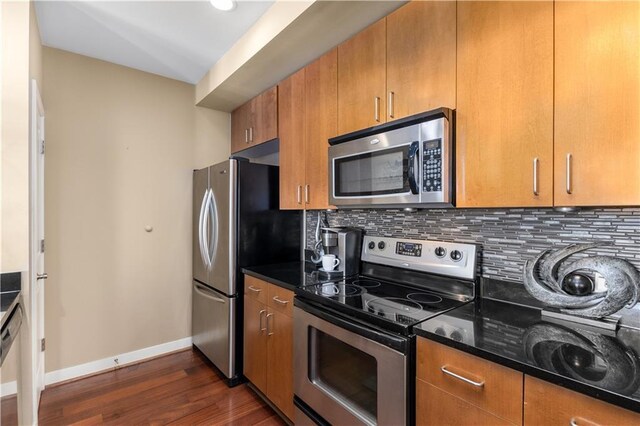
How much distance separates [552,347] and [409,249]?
0.87 m

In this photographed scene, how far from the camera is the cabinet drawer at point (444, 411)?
97 centimetres

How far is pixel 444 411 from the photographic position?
1.06m

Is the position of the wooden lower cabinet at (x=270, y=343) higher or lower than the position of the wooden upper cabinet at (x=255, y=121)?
lower

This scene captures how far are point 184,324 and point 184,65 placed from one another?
7.46 ft

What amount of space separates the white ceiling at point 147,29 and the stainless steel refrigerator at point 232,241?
853mm

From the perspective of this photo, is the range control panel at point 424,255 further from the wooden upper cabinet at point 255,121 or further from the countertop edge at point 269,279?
the wooden upper cabinet at point 255,121

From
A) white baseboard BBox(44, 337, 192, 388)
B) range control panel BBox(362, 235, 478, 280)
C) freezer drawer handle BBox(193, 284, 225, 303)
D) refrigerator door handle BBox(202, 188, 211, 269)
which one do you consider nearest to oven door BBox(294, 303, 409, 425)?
range control panel BBox(362, 235, 478, 280)

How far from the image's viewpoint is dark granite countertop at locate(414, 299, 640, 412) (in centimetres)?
77

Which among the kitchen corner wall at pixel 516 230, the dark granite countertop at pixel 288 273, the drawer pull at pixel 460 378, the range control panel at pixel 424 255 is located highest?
the kitchen corner wall at pixel 516 230

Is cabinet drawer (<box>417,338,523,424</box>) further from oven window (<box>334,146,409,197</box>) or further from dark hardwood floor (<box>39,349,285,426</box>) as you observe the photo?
dark hardwood floor (<box>39,349,285,426</box>)

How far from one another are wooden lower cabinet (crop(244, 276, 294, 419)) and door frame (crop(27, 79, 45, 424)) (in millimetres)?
1195

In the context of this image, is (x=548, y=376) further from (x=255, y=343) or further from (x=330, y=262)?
(x=255, y=343)

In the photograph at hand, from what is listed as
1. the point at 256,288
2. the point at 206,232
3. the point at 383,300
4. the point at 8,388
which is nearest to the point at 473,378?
the point at 383,300

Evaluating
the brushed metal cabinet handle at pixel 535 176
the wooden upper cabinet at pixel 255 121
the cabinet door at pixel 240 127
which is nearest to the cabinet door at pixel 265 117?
the wooden upper cabinet at pixel 255 121
